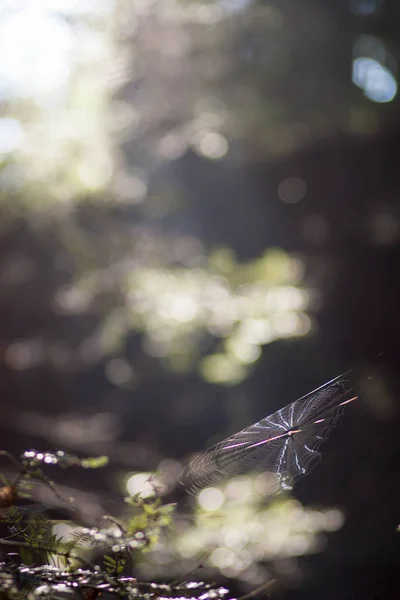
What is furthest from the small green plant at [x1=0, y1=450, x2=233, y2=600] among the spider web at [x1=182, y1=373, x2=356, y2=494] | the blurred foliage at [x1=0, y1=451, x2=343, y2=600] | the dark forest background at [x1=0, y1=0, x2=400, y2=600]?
the dark forest background at [x1=0, y1=0, x2=400, y2=600]

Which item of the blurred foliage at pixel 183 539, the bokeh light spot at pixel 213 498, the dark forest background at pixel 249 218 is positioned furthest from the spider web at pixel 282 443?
the bokeh light spot at pixel 213 498

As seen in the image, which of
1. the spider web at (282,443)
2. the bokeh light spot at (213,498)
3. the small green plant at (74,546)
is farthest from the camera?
the bokeh light spot at (213,498)

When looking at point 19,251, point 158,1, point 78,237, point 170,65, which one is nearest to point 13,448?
point 19,251

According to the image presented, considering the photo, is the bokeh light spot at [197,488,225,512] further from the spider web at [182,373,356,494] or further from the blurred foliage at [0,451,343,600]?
the spider web at [182,373,356,494]

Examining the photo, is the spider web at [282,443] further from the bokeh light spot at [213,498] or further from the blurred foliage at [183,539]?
the bokeh light spot at [213,498]

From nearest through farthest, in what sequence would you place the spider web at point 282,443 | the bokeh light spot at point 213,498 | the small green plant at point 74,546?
the small green plant at point 74,546, the spider web at point 282,443, the bokeh light spot at point 213,498
